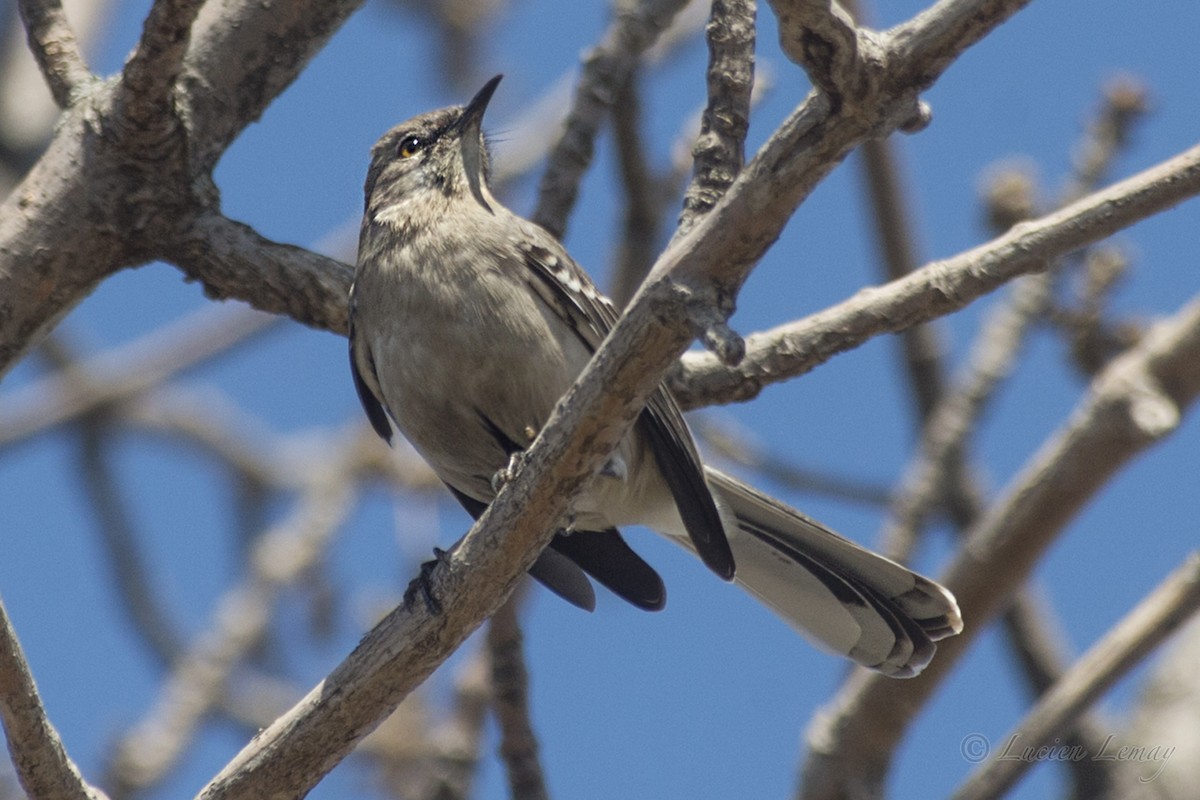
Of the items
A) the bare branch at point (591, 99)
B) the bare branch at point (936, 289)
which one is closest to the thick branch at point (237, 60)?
the bare branch at point (591, 99)

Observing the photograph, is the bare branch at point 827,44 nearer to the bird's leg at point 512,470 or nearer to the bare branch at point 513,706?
the bird's leg at point 512,470

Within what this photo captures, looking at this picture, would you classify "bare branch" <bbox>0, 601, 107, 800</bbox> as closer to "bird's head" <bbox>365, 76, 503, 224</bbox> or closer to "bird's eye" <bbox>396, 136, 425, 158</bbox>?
"bird's head" <bbox>365, 76, 503, 224</bbox>

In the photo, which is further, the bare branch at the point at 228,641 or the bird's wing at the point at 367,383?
the bare branch at the point at 228,641

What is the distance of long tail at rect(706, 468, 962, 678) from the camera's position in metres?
4.65

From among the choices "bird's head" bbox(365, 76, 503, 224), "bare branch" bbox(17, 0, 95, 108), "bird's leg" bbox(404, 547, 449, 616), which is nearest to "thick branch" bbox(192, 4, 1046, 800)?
"bird's leg" bbox(404, 547, 449, 616)

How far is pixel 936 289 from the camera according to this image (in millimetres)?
3754

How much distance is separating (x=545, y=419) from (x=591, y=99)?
1269 mm

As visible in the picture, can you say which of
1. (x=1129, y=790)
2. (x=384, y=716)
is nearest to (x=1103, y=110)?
(x=1129, y=790)

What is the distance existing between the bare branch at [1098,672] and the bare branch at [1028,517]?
1.33 feet

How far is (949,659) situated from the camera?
497 centimetres

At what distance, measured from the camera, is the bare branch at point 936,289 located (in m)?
3.46

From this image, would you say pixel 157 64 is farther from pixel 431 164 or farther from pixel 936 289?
pixel 936 289

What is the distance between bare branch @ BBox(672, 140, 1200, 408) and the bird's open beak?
4.81 feet

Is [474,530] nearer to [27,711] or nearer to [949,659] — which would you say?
[27,711]
